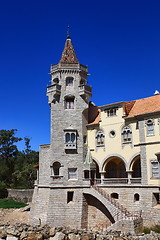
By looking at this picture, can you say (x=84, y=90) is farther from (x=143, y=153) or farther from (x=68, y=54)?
(x=143, y=153)

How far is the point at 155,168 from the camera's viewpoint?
79.9 ft

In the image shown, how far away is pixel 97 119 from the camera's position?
31.3 meters

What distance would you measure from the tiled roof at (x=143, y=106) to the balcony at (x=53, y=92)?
8.43m

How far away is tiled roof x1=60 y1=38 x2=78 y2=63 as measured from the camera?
32.9 metres

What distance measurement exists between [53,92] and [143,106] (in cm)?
1087

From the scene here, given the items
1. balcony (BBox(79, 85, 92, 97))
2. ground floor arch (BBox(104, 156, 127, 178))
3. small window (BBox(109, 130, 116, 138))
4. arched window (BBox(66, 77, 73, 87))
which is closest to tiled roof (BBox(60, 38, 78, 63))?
arched window (BBox(66, 77, 73, 87))

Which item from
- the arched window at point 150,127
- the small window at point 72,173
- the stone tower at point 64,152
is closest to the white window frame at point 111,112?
the stone tower at point 64,152

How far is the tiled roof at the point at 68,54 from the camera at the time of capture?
108ft

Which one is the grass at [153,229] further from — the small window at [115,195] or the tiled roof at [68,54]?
the tiled roof at [68,54]

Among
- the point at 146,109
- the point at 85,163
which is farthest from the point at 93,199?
the point at 146,109

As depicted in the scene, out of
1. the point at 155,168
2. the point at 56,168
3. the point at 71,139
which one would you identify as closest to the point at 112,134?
the point at 71,139

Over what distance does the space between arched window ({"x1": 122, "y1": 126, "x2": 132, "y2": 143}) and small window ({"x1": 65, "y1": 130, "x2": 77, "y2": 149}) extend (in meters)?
5.68

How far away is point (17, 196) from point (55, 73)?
29.5m

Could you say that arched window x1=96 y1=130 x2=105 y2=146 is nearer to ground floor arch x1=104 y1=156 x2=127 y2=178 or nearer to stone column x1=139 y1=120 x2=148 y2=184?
ground floor arch x1=104 y1=156 x2=127 y2=178
